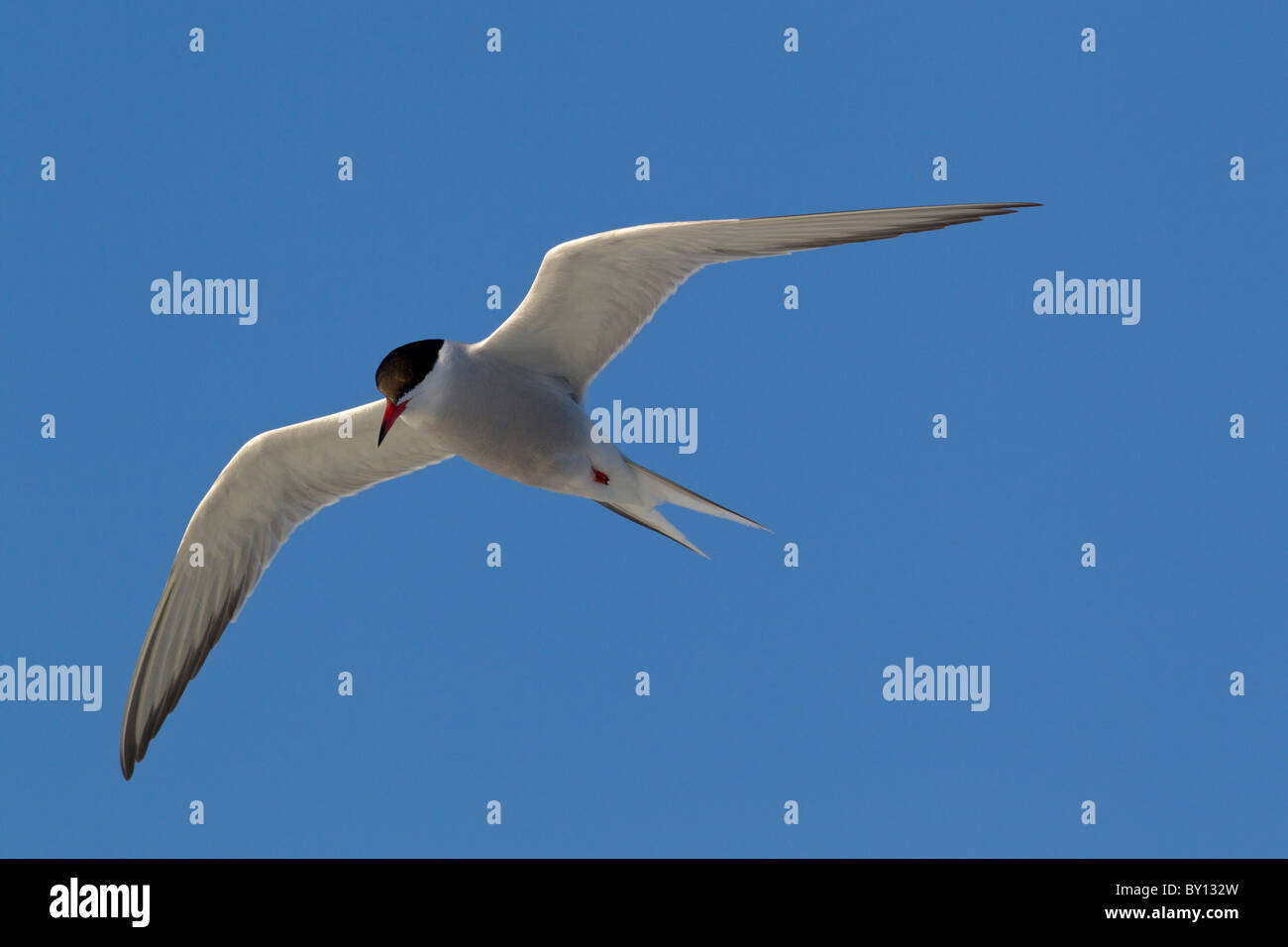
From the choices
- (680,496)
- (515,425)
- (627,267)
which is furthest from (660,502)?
(627,267)

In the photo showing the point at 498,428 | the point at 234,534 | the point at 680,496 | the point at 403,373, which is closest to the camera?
the point at 403,373

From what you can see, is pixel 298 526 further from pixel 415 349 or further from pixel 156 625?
pixel 415 349

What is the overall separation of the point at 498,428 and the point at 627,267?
106 cm

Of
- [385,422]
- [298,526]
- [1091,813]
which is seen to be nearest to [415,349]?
[385,422]

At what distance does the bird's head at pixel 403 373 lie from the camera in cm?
655

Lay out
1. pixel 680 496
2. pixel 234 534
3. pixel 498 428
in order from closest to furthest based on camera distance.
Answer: pixel 498 428
pixel 680 496
pixel 234 534

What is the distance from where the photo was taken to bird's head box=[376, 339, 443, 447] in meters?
6.55

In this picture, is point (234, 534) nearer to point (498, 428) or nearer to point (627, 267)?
point (498, 428)

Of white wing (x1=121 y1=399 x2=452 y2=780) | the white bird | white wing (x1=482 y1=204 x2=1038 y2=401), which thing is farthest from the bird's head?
white wing (x1=121 y1=399 x2=452 y2=780)

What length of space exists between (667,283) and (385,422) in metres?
1.62

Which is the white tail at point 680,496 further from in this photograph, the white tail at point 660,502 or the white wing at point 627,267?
the white wing at point 627,267

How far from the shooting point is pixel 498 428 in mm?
6738

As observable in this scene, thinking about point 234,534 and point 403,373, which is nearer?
point 403,373

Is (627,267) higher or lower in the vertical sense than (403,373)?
higher
